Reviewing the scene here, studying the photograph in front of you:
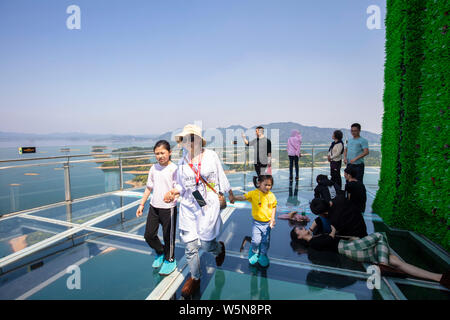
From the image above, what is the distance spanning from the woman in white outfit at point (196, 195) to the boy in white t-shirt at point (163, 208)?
0.20 meters

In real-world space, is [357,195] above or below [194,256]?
above

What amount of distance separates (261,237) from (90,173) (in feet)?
9.02

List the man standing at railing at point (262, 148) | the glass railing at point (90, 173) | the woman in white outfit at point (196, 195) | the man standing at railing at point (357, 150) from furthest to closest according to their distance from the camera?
1. the man standing at railing at point (262, 148)
2. the man standing at railing at point (357, 150)
3. the glass railing at point (90, 173)
4. the woman in white outfit at point (196, 195)

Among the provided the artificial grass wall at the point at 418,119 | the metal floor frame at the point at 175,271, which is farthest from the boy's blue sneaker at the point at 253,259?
the artificial grass wall at the point at 418,119

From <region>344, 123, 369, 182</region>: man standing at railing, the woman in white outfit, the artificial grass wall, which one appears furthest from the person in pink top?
the woman in white outfit

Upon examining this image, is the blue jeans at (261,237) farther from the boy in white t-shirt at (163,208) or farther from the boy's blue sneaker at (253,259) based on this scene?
the boy in white t-shirt at (163,208)

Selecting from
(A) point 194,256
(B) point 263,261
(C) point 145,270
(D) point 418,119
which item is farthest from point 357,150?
(C) point 145,270

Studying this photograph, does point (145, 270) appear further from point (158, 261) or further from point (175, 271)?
point (175, 271)

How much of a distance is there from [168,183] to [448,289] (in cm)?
264

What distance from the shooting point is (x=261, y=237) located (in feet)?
6.68

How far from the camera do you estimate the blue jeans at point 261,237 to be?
2025mm
